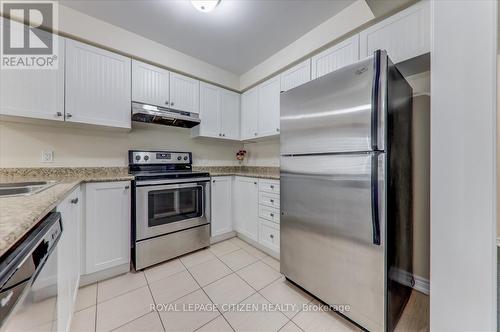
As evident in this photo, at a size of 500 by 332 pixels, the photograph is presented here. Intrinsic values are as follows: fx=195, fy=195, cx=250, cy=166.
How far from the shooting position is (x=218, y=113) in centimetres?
281

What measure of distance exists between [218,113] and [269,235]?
179 cm

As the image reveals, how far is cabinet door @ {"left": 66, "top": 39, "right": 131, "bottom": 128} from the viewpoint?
178 cm

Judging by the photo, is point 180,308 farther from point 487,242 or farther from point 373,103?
point 373,103

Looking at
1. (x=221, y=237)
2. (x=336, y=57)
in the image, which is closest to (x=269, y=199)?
(x=221, y=237)

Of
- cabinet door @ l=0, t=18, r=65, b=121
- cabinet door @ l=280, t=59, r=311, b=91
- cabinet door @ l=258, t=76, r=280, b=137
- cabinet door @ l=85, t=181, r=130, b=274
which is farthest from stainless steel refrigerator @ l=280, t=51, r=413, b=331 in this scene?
cabinet door @ l=0, t=18, r=65, b=121

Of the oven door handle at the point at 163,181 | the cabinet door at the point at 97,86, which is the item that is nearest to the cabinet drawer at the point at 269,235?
the oven door handle at the point at 163,181

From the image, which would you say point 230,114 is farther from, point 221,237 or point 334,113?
point 334,113

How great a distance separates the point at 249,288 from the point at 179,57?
2641 millimetres

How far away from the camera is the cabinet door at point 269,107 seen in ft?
8.08

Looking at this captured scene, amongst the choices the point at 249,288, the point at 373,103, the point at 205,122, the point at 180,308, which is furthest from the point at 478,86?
the point at 205,122

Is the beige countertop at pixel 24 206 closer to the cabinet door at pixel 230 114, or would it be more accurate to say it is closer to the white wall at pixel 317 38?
the cabinet door at pixel 230 114

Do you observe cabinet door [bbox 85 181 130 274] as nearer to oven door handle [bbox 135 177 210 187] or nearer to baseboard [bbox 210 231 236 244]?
oven door handle [bbox 135 177 210 187]

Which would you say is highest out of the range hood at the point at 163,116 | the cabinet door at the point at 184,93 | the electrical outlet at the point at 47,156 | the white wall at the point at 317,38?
the white wall at the point at 317,38

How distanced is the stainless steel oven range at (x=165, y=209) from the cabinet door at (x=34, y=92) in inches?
30.7
